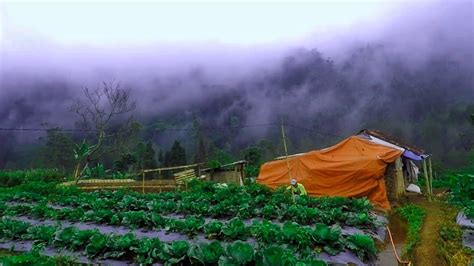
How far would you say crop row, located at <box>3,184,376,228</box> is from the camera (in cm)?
1010

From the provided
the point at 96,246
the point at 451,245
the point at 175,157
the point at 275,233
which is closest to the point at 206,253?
the point at 275,233

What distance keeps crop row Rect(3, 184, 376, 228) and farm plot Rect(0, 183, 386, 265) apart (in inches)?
1.1

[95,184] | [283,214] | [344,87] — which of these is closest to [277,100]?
[344,87]

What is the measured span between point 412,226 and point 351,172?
430 centimetres

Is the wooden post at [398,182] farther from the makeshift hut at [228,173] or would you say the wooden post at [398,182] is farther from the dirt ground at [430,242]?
the makeshift hut at [228,173]

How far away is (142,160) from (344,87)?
59.8 metres

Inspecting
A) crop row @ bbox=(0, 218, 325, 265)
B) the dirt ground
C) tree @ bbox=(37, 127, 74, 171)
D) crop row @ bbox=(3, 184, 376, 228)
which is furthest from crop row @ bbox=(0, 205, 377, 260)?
tree @ bbox=(37, 127, 74, 171)

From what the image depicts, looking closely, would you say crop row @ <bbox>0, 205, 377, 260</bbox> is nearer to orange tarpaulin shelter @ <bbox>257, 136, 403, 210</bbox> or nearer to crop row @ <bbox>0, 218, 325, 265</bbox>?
crop row @ <bbox>0, 218, 325, 265</bbox>

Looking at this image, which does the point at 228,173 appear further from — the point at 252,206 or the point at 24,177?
the point at 24,177

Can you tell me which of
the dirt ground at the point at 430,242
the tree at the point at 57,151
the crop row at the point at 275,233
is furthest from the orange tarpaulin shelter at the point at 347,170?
the tree at the point at 57,151

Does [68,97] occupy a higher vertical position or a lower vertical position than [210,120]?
higher

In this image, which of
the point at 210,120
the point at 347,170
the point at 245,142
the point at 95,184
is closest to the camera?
the point at 347,170

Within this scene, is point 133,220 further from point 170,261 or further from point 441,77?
point 441,77

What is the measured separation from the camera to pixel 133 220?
981cm
